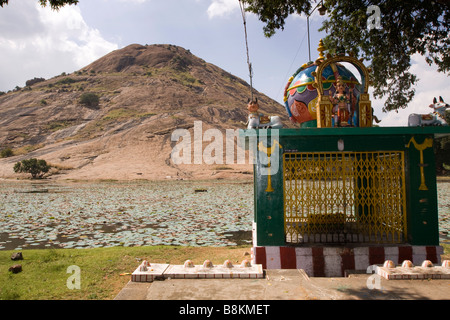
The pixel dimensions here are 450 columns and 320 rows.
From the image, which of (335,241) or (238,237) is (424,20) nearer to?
(335,241)

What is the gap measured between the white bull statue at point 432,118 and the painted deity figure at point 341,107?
104 cm

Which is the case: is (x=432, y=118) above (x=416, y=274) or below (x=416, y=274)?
above

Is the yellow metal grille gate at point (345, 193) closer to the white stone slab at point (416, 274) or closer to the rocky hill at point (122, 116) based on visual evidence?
the white stone slab at point (416, 274)

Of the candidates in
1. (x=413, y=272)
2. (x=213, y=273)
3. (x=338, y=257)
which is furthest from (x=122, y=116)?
(x=413, y=272)

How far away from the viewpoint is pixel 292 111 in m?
7.23

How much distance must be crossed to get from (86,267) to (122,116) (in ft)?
186

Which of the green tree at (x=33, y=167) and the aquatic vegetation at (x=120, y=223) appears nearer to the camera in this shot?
the aquatic vegetation at (x=120, y=223)

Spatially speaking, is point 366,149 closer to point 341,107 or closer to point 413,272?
point 341,107

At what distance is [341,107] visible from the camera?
6.10 metres

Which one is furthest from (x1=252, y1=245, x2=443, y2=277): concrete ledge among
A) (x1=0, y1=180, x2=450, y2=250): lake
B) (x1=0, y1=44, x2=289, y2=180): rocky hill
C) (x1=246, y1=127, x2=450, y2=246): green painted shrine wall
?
(x1=0, y1=44, x2=289, y2=180): rocky hill

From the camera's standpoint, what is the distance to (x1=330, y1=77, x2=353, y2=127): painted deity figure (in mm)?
6052

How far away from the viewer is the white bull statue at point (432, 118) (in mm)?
5867

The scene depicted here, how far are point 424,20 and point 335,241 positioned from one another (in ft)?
26.8

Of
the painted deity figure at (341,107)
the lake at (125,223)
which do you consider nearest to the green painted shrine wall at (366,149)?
the painted deity figure at (341,107)
